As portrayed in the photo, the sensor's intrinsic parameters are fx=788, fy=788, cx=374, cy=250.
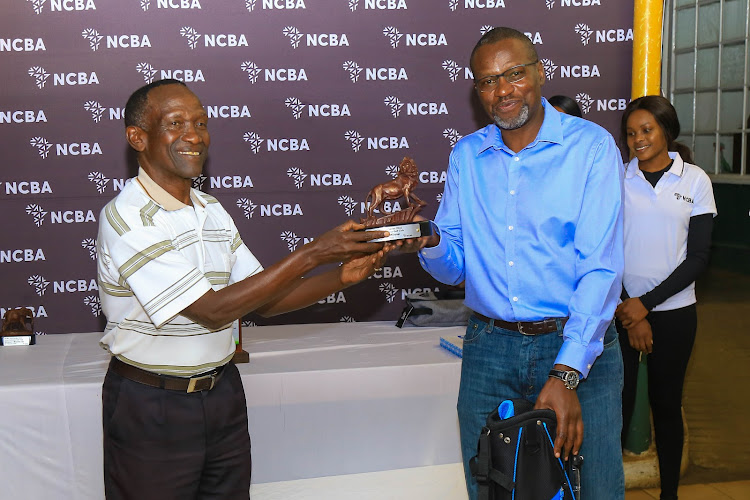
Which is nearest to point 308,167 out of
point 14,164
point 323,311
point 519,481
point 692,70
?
point 323,311

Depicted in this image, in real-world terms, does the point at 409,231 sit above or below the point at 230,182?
below

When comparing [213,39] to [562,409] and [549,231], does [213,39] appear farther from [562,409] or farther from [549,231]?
[562,409]

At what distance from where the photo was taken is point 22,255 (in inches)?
153

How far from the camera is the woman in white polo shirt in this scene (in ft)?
10.7

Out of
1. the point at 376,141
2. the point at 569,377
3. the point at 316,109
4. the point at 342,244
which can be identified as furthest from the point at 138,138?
the point at 376,141

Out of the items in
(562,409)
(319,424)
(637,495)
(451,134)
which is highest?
(451,134)

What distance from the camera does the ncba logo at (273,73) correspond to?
3.93 m

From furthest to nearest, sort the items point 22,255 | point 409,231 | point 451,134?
1. point 451,134
2. point 22,255
3. point 409,231

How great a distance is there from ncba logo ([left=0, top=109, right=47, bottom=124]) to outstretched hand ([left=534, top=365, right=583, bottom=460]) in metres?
2.91

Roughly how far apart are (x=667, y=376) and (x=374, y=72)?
201 centimetres

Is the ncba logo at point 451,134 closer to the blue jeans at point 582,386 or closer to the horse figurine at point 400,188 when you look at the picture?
the horse figurine at point 400,188

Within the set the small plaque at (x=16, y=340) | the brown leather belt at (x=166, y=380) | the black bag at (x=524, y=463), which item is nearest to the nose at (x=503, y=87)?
the black bag at (x=524, y=463)

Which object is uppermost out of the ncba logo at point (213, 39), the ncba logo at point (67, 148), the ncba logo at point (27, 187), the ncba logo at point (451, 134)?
the ncba logo at point (213, 39)

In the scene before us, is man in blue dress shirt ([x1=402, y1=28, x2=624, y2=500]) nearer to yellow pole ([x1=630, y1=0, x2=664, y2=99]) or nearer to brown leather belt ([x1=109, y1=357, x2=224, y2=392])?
brown leather belt ([x1=109, y1=357, x2=224, y2=392])
